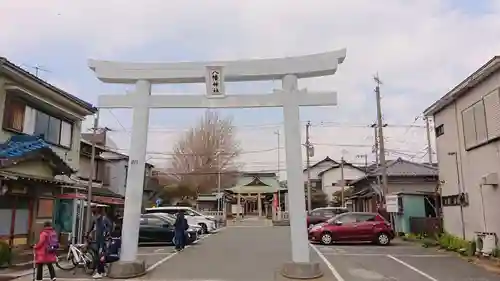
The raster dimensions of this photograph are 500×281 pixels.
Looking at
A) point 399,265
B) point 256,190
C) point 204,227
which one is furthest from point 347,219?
point 256,190

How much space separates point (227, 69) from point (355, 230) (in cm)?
1220

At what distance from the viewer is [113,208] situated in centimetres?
2942

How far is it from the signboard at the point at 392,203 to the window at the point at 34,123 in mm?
17685

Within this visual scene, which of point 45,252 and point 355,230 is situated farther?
point 355,230

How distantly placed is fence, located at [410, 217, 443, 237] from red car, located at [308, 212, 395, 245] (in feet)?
7.66

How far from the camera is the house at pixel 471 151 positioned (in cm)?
1412

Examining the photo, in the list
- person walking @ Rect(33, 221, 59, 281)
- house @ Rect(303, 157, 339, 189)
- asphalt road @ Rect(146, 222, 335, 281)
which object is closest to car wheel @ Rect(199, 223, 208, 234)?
asphalt road @ Rect(146, 222, 335, 281)

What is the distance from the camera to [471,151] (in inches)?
632

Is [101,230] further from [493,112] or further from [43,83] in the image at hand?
[493,112]

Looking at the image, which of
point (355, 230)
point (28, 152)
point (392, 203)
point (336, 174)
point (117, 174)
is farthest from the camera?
point (336, 174)

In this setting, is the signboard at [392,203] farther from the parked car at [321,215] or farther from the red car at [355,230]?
the parked car at [321,215]

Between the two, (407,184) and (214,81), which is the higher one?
(214,81)

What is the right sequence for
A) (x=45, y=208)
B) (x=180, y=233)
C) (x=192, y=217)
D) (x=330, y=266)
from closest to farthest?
(x=330, y=266), (x=45, y=208), (x=180, y=233), (x=192, y=217)

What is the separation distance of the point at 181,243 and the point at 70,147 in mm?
7185
